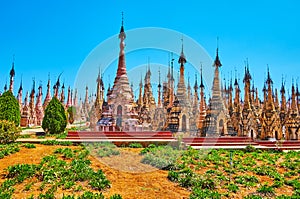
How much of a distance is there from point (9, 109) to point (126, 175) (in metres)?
15.6

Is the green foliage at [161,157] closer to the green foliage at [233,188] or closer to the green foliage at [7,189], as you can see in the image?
the green foliage at [233,188]

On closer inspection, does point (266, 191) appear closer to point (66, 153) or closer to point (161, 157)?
point (161, 157)

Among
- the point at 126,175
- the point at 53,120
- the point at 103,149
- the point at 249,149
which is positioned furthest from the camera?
the point at 53,120

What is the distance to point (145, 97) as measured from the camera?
4750 centimetres

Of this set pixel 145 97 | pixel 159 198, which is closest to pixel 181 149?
pixel 159 198

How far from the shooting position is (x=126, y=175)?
38.3 feet

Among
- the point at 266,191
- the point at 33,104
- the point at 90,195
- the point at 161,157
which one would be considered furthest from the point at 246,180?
the point at 33,104

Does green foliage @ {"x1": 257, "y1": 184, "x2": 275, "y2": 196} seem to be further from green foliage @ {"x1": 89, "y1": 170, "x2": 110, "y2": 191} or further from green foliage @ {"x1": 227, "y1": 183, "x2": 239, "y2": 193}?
green foliage @ {"x1": 89, "y1": 170, "x2": 110, "y2": 191}

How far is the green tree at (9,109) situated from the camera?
2225cm

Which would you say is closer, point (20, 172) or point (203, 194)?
point (203, 194)

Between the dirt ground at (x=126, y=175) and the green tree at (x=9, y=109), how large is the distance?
8.56m

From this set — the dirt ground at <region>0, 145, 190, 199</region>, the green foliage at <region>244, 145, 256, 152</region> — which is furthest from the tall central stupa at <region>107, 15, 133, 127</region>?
the green foliage at <region>244, 145, 256, 152</region>

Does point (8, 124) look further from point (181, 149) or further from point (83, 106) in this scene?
point (83, 106)

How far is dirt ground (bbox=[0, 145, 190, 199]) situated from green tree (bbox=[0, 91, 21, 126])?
856 cm
